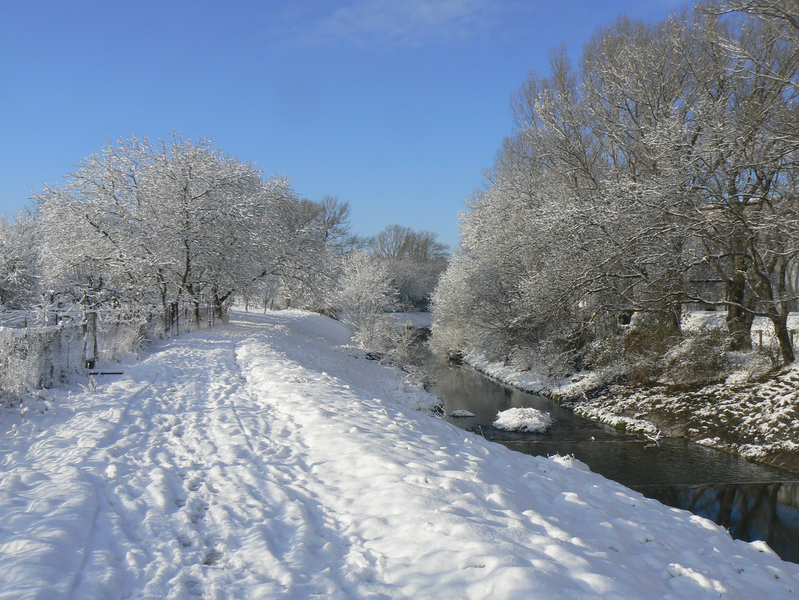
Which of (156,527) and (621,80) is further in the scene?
(621,80)

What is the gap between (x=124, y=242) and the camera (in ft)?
66.4

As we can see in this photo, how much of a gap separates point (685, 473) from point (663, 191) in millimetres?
7504

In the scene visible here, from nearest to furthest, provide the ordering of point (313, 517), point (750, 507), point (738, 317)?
point (313, 517), point (750, 507), point (738, 317)

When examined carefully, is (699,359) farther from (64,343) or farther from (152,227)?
(152,227)

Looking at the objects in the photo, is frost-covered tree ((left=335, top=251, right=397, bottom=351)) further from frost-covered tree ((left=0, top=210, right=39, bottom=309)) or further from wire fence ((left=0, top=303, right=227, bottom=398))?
frost-covered tree ((left=0, top=210, right=39, bottom=309))

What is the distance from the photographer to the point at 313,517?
4020 millimetres

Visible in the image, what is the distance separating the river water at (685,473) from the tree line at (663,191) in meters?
4.44

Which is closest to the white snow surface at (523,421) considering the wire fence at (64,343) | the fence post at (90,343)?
the wire fence at (64,343)

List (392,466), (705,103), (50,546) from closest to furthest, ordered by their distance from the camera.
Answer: (50,546) < (392,466) < (705,103)

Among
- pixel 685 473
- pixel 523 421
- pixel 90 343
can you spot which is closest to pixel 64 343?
pixel 90 343

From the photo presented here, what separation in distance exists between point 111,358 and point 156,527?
854cm

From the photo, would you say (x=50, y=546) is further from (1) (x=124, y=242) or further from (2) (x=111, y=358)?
(1) (x=124, y=242)

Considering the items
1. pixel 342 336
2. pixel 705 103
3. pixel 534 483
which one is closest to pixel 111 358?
pixel 534 483

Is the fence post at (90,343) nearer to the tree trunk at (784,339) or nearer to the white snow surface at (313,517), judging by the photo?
the white snow surface at (313,517)
